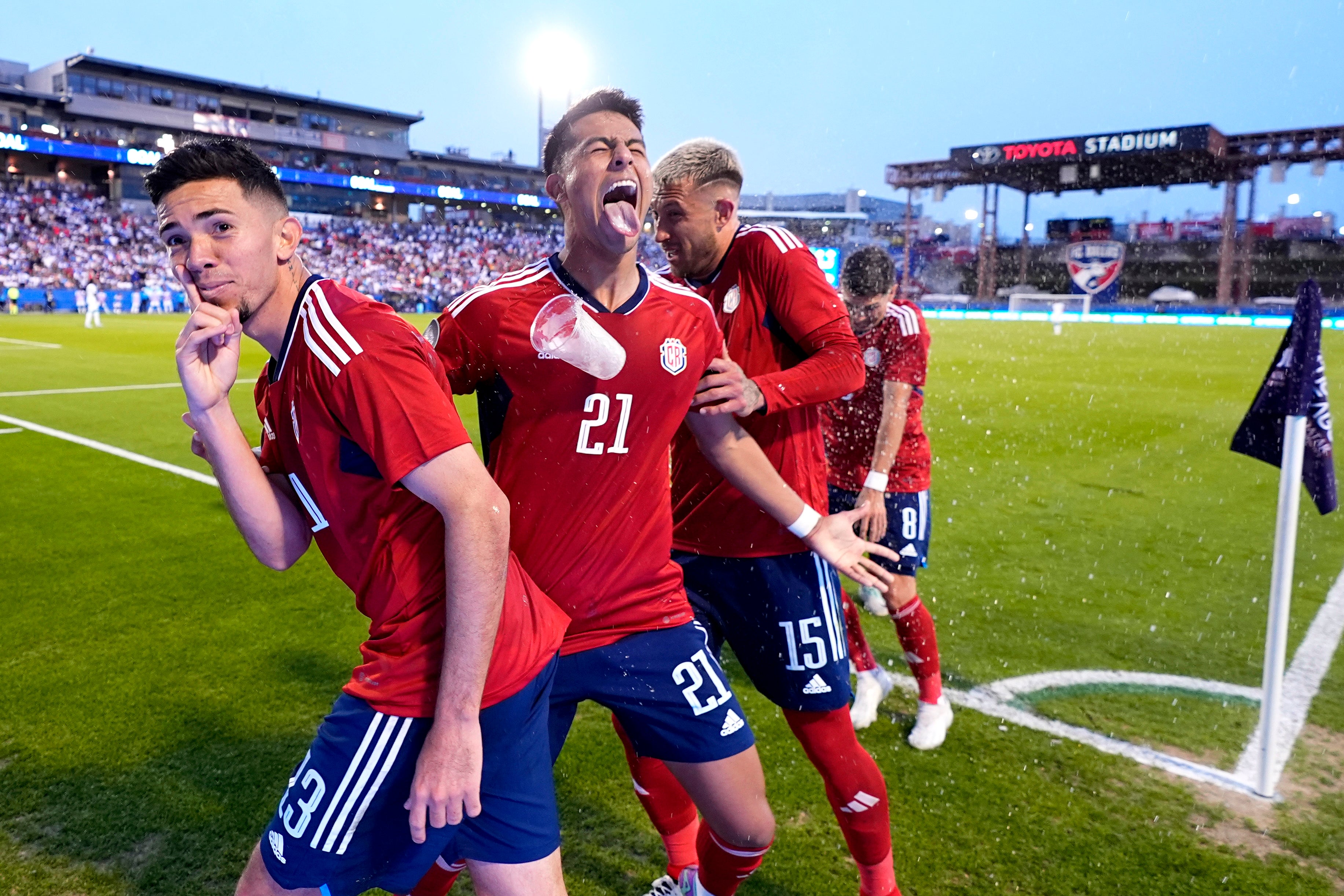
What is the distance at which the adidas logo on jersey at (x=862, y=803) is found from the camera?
2.84 m

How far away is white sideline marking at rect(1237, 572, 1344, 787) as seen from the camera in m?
3.94

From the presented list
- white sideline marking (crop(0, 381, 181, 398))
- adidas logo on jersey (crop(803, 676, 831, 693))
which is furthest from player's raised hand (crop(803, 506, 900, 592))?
white sideline marking (crop(0, 381, 181, 398))

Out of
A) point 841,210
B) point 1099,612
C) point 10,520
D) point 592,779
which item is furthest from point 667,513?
point 841,210

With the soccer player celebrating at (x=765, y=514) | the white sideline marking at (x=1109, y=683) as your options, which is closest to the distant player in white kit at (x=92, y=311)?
the white sideline marking at (x=1109, y=683)

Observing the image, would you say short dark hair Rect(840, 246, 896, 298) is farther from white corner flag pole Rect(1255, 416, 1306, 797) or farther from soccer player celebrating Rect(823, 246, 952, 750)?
white corner flag pole Rect(1255, 416, 1306, 797)

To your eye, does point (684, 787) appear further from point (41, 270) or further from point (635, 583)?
point (41, 270)

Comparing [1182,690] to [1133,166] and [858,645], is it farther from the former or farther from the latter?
[1133,166]

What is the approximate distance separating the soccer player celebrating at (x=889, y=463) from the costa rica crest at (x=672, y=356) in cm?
195

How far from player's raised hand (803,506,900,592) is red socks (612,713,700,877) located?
2.94 ft

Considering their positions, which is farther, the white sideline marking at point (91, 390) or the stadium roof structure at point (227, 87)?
the stadium roof structure at point (227, 87)

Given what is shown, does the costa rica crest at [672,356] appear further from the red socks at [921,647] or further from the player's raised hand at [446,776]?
the red socks at [921,647]

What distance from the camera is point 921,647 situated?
14.0 feet

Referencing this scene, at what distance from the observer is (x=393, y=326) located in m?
1.75

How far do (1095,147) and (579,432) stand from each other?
6044 cm
